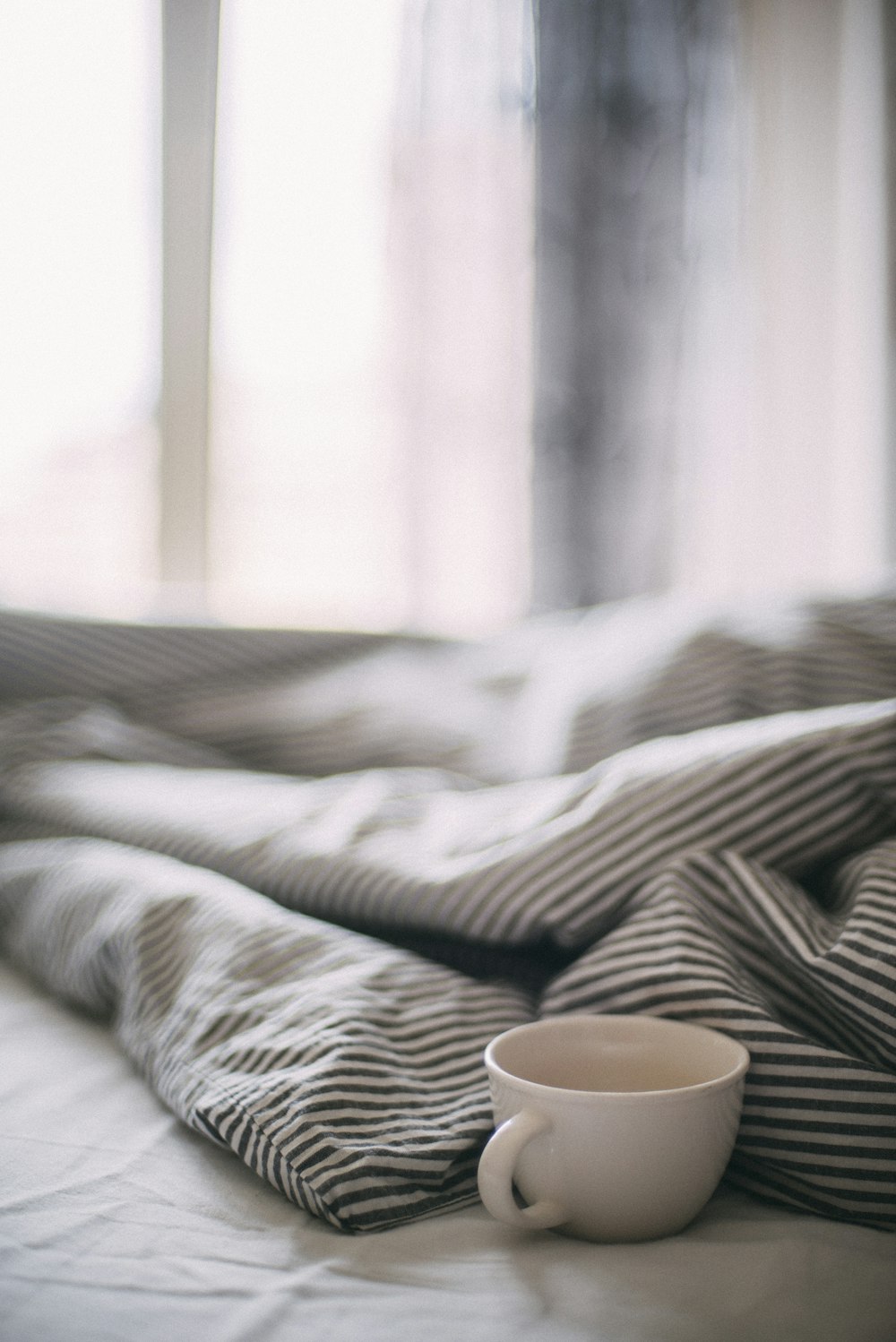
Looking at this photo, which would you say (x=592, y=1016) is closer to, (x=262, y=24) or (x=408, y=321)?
(x=408, y=321)

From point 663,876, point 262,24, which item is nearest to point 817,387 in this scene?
point 262,24

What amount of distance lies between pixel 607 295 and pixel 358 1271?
1.47 m

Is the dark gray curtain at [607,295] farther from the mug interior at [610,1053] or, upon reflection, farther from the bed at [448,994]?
the mug interior at [610,1053]

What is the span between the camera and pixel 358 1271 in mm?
312

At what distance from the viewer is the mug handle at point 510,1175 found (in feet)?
1.02

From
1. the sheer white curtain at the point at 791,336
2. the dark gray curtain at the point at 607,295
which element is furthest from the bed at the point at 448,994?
the sheer white curtain at the point at 791,336

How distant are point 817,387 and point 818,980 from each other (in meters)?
1.45

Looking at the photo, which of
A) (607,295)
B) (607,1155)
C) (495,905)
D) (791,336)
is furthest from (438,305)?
(607,1155)

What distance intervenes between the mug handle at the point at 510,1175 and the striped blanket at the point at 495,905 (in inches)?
1.6

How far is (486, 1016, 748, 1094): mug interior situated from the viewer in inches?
14.4

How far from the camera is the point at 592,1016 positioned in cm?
38

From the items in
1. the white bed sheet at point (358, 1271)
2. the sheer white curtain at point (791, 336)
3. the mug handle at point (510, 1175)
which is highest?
the sheer white curtain at point (791, 336)

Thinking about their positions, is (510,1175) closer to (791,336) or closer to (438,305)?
(438,305)

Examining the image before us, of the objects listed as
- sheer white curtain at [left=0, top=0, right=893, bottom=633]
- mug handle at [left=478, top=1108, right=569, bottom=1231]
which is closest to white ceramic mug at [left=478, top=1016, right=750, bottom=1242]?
mug handle at [left=478, top=1108, right=569, bottom=1231]
